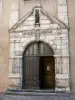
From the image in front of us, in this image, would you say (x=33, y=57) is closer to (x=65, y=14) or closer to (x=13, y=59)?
(x=13, y=59)

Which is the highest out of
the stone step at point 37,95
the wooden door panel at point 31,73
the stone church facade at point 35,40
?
the stone church facade at point 35,40

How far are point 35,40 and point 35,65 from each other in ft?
4.29

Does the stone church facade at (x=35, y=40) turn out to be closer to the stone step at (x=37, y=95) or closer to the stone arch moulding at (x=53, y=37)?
the stone arch moulding at (x=53, y=37)

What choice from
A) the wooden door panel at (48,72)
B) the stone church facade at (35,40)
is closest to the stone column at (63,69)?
the stone church facade at (35,40)

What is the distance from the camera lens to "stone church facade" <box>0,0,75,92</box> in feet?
37.7

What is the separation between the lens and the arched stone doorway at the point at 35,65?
11727 mm

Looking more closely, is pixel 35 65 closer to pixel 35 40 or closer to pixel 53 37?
pixel 35 40

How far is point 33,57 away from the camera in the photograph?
11859mm

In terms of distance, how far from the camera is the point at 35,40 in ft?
Answer: 38.4

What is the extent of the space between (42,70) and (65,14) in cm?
322

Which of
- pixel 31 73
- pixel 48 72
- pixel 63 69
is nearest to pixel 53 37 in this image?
pixel 63 69

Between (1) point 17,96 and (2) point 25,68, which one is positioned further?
(2) point 25,68

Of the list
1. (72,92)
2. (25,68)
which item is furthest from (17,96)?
(72,92)

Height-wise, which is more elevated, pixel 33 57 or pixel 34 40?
pixel 34 40
